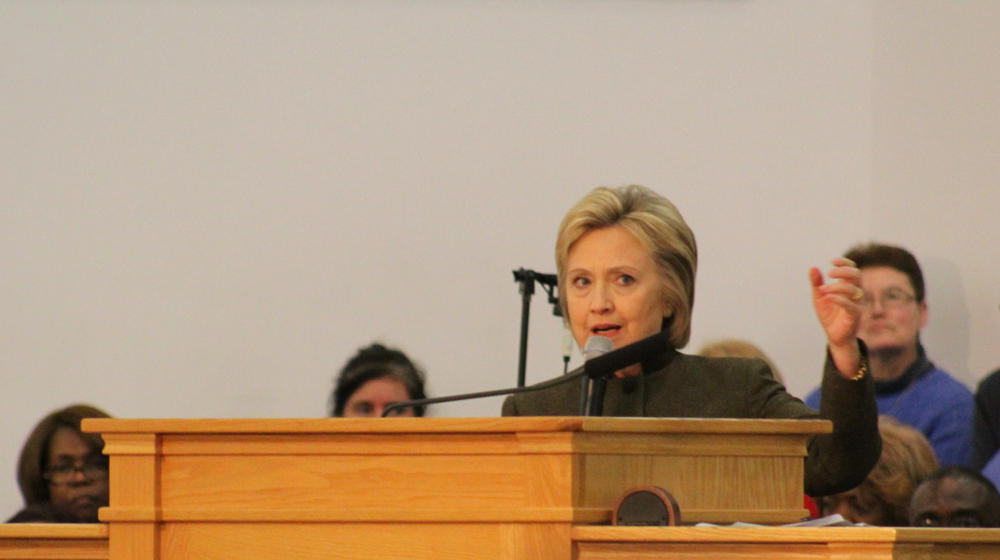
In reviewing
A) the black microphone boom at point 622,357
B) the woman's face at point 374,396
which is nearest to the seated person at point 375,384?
the woman's face at point 374,396

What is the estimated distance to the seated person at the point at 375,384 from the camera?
3.64 m

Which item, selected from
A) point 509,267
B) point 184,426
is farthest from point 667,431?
point 509,267

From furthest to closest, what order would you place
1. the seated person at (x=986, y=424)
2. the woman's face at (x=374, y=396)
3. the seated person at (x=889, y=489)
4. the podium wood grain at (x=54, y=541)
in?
the woman's face at (x=374, y=396), the seated person at (x=986, y=424), the seated person at (x=889, y=489), the podium wood grain at (x=54, y=541)

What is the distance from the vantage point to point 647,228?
223 centimetres

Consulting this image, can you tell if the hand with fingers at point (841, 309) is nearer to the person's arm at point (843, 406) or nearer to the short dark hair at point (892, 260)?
the person's arm at point (843, 406)

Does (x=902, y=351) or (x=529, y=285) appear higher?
(x=529, y=285)

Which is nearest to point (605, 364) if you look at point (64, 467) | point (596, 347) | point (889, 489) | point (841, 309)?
point (596, 347)

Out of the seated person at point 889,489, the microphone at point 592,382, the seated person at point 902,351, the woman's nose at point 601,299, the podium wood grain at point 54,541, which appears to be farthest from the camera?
the seated person at point 902,351

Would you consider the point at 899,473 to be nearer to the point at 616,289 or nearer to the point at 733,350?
the point at 733,350

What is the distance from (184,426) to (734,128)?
3.17 meters

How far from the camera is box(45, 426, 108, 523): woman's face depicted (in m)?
3.52

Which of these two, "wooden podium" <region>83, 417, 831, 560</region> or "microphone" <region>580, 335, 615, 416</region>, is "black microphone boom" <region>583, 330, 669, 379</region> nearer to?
"microphone" <region>580, 335, 615, 416</region>

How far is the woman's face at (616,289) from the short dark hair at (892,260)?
5.72ft

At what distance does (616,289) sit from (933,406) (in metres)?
1.84
